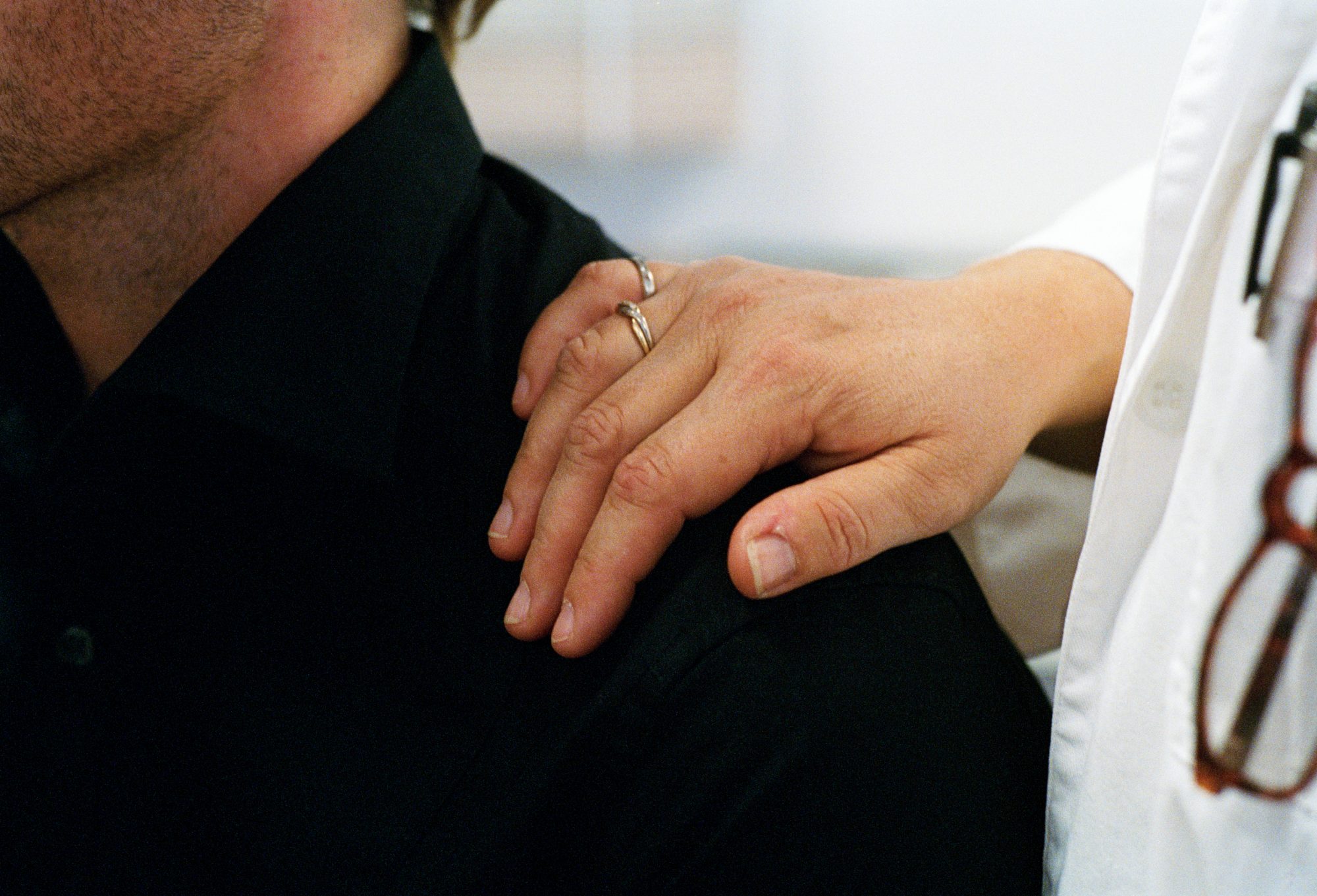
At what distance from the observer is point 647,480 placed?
1.77 ft

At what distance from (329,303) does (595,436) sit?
233mm

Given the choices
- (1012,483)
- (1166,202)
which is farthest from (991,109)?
(1166,202)

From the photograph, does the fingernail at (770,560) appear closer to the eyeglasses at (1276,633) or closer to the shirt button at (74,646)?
the eyeglasses at (1276,633)

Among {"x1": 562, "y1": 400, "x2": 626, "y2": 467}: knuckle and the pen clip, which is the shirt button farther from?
the pen clip

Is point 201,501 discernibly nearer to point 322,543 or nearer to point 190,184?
point 322,543

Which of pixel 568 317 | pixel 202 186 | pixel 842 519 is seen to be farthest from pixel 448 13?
pixel 842 519

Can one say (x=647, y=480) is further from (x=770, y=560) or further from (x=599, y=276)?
(x=599, y=276)

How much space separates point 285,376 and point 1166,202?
0.54 meters

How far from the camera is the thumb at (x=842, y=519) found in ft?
1.71

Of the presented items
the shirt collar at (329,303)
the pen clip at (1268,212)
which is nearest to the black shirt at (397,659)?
the shirt collar at (329,303)

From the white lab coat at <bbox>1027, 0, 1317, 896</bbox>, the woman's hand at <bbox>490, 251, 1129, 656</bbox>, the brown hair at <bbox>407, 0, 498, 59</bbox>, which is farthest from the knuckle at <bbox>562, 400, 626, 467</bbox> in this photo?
the brown hair at <bbox>407, 0, 498, 59</bbox>

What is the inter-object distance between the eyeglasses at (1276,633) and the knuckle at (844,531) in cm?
17

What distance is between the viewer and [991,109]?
4.76ft

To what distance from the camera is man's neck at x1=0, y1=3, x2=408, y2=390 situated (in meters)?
0.72
